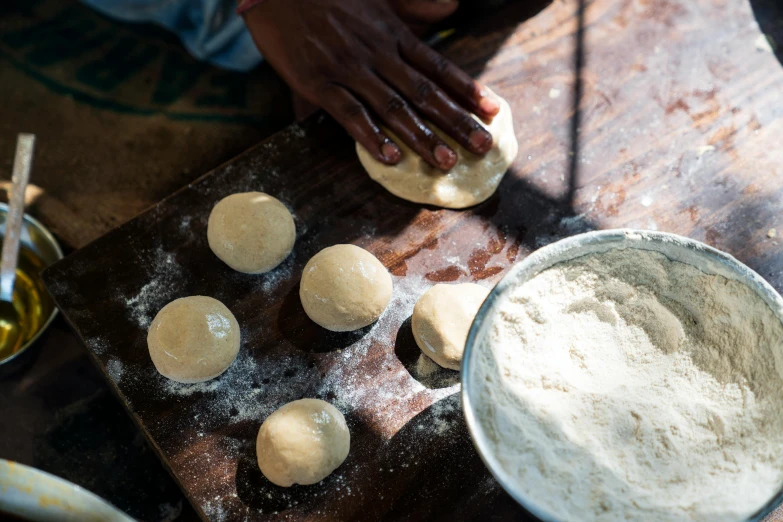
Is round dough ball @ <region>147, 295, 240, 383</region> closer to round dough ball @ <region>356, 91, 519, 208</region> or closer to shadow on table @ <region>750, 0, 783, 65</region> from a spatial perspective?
round dough ball @ <region>356, 91, 519, 208</region>

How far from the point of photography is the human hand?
1.90m

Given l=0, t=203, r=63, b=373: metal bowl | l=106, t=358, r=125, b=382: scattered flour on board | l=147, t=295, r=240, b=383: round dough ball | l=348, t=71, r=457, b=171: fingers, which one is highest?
l=348, t=71, r=457, b=171: fingers

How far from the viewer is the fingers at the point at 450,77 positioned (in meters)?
1.94

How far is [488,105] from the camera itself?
192cm

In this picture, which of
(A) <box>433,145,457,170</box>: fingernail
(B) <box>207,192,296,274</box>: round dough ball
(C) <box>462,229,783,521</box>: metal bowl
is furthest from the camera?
(A) <box>433,145,457,170</box>: fingernail

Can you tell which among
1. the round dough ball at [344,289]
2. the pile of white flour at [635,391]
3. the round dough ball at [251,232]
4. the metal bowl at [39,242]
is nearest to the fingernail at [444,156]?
the round dough ball at [344,289]

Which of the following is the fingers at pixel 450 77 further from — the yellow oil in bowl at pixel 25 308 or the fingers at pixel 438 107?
the yellow oil in bowl at pixel 25 308

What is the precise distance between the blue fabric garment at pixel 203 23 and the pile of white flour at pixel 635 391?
2.03 meters

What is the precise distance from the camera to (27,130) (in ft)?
9.18

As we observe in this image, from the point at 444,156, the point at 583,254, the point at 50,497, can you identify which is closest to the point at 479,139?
the point at 444,156

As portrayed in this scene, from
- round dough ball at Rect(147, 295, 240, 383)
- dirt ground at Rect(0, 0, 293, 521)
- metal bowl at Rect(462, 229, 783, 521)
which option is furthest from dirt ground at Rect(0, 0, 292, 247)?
metal bowl at Rect(462, 229, 783, 521)

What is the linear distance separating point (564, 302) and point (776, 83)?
53.2 inches

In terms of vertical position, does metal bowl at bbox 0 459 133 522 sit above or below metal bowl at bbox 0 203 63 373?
above

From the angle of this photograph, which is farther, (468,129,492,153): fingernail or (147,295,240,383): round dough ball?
(468,129,492,153): fingernail
